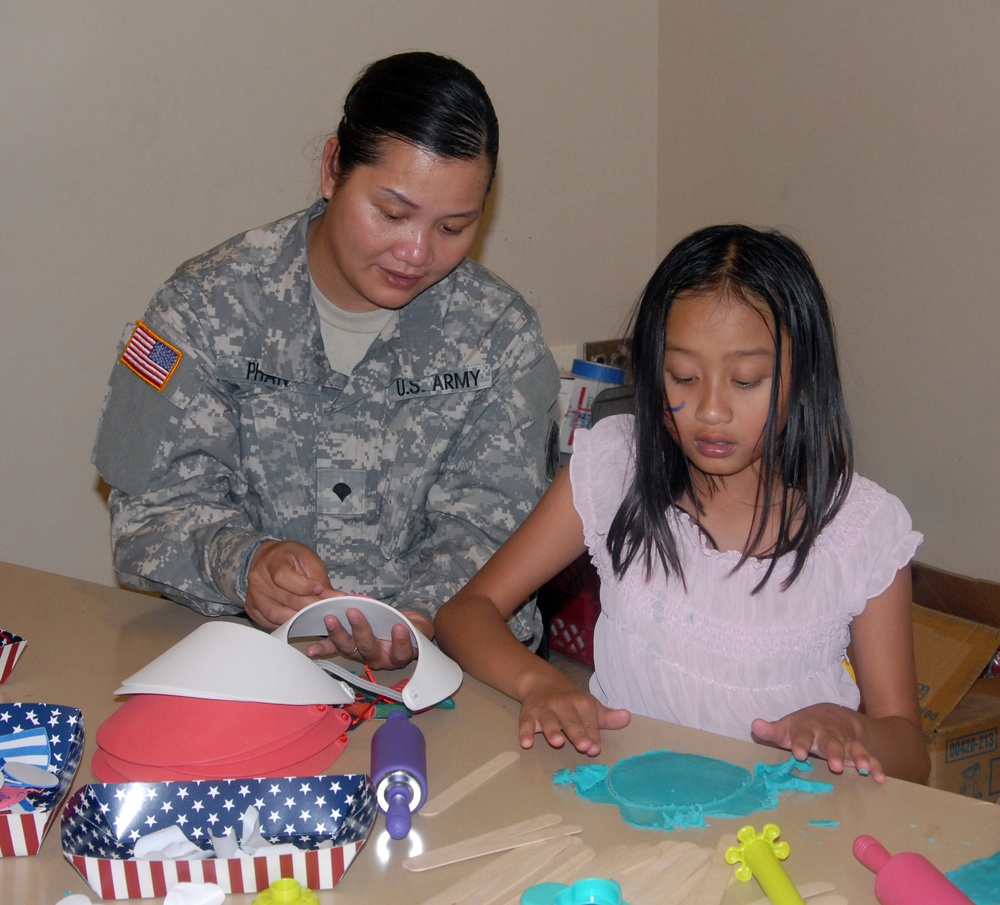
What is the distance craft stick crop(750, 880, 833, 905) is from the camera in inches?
34.1

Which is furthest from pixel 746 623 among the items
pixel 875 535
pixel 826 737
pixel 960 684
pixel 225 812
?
pixel 960 684

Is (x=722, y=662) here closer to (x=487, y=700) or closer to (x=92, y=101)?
(x=487, y=700)

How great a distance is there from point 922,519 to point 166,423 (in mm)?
1832

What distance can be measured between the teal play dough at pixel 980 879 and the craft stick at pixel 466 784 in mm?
417

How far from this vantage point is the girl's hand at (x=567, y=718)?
3.59ft

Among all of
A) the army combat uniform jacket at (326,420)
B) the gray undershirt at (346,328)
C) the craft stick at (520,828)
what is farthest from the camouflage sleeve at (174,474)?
the craft stick at (520,828)

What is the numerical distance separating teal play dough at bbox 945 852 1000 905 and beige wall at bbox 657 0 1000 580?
167 centimetres

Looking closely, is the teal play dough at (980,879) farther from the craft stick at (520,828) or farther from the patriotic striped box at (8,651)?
the patriotic striped box at (8,651)

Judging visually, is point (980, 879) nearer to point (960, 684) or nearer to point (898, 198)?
point (960, 684)

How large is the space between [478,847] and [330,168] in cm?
108

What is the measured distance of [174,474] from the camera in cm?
161

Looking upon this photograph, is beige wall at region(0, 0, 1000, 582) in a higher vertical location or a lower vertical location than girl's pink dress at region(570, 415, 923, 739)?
higher

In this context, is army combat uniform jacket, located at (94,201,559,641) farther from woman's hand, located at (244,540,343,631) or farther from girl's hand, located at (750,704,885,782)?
girl's hand, located at (750,704,885,782)

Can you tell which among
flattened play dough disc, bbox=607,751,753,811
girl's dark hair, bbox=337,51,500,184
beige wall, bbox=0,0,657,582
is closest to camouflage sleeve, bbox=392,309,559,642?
girl's dark hair, bbox=337,51,500,184
